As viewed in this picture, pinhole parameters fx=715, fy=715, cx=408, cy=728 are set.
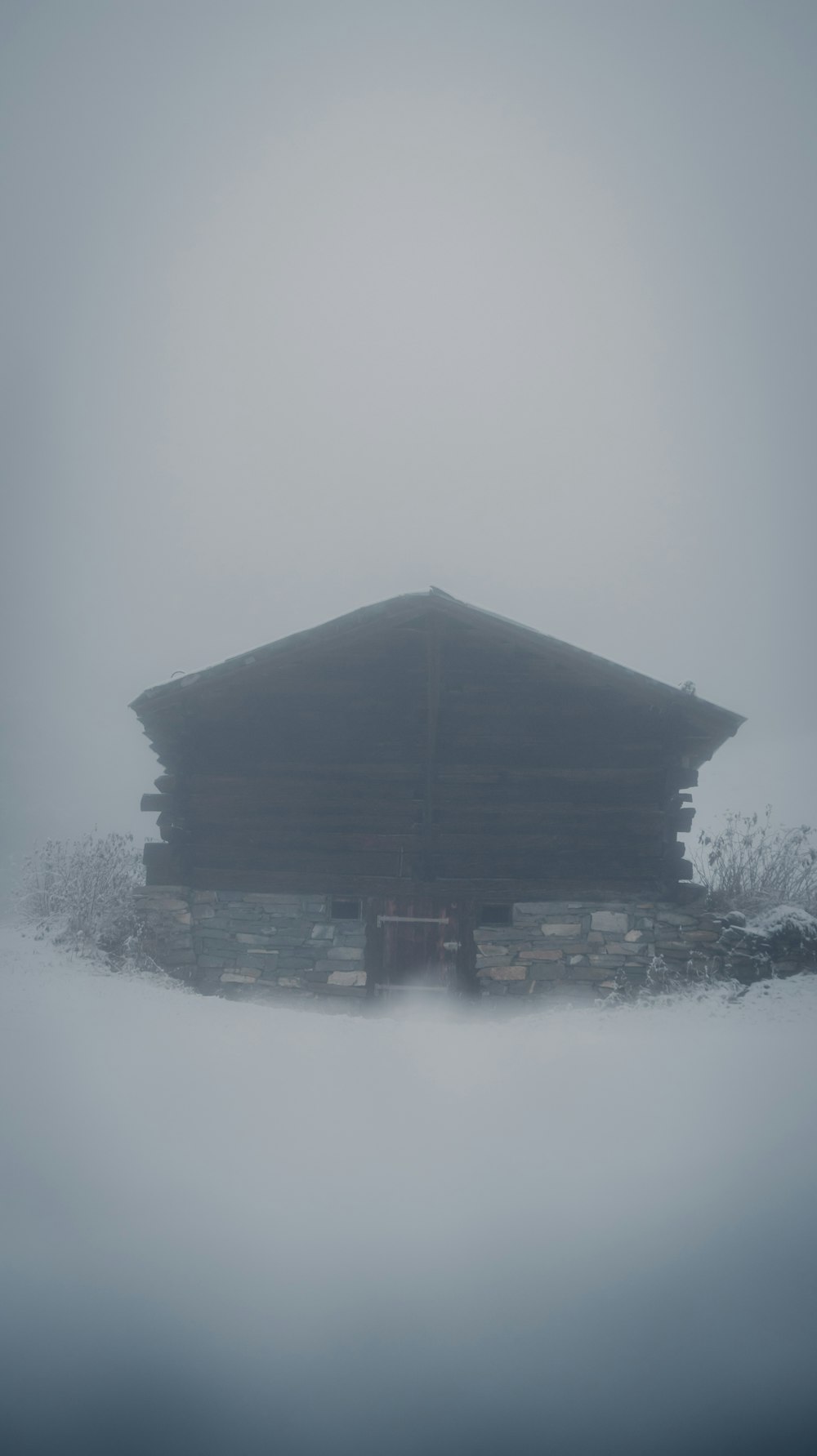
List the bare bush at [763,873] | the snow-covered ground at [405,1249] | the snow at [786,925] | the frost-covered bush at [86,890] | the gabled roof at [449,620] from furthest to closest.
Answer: the bare bush at [763,873] < the frost-covered bush at [86,890] < the gabled roof at [449,620] < the snow at [786,925] < the snow-covered ground at [405,1249]

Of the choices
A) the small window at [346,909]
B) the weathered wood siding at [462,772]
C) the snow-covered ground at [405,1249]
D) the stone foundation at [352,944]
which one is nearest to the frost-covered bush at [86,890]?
the stone foundation at [352,944]

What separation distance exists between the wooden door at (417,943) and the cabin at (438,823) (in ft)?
0.07

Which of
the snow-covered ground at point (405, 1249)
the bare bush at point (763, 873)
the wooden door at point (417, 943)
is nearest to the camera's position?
the snow-covered ground at point (405, 1249)

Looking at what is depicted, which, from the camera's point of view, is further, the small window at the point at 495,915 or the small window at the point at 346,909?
the small window at the point at 346,909

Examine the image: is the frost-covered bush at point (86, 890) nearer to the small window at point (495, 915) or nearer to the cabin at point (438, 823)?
the cabin at point (438, 823)

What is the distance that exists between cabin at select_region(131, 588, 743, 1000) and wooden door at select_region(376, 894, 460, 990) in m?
0.02

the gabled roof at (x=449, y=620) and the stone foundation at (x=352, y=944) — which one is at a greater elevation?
the gabled roof at (x=449, y=620)

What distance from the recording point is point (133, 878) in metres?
12.0

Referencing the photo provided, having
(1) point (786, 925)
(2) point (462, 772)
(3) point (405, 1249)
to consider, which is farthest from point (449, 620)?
(3) point (405, 1249)

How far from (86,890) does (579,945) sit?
7467 mm

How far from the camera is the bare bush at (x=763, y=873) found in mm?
9992

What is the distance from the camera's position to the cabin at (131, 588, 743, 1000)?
9.23 metres

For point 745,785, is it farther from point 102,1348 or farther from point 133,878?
A: point 102,1348

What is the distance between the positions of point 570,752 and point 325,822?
11.0 ft
